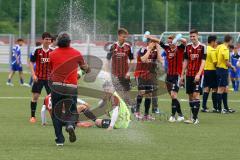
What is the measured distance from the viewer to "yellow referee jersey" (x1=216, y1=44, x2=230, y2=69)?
2239 centimetres

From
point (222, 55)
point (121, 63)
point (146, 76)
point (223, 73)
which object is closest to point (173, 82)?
point (146, 76)

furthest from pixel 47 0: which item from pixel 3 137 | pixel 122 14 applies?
pixel 3 137

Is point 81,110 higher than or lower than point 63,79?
lower

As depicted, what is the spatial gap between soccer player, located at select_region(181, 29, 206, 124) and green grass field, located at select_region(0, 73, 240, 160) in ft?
1.96

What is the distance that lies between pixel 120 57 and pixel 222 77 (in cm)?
424

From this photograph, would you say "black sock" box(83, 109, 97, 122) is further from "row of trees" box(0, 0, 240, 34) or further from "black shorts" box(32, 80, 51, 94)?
"row of trees" box(0, 0, 240, 34)

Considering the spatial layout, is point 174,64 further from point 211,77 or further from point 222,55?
point 211,77

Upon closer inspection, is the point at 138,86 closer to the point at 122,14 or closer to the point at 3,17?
the point at 122,14

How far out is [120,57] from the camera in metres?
Result: 19.5

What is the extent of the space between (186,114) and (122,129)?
15.2 ft

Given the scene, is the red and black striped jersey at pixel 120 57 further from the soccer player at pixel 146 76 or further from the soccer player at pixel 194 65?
the soccer player at pixel 194 65

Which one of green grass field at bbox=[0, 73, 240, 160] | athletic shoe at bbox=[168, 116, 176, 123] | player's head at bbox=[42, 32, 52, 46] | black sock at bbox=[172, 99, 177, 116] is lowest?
athletic shoe at bbox=[168, 116, 176, 123]

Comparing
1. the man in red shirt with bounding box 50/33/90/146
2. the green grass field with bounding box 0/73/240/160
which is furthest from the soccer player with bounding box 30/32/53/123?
the man in red shirt with bounding box 50/33/90/146

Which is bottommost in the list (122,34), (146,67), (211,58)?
(146,67)
